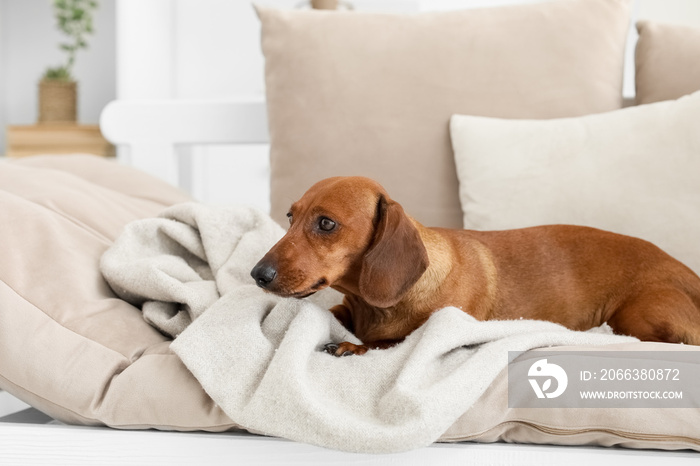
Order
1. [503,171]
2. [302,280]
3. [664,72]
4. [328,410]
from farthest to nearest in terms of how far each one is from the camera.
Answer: [664,72]
[503,171]
[302,280]
[328,410]

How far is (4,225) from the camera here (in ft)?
3.90

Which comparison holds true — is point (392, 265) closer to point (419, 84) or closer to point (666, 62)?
point (419, 84)

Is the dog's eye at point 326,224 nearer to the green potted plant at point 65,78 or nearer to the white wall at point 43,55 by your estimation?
the green potted plant at point 65,78

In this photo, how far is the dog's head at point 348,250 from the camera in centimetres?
107

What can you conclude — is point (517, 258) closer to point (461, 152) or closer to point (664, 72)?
point (461, 152)

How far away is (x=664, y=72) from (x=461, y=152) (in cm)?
56

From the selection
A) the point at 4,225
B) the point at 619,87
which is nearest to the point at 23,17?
the point at 4,225

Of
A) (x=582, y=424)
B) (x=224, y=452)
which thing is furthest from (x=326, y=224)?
(x=582, y=424)

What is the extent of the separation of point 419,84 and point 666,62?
0.62 meters

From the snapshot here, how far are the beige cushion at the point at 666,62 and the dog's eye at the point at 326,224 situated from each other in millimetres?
1026

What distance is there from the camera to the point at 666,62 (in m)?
1.70

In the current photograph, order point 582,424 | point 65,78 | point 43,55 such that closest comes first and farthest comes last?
1. point 582,424
2. point 65,78
3. point 43,55

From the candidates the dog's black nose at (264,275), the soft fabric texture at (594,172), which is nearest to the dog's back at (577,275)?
the soft fabric texture at (594,172)

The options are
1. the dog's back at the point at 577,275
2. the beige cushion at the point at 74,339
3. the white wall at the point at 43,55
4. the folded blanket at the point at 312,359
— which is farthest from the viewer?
the white wall at the point at 43,55
